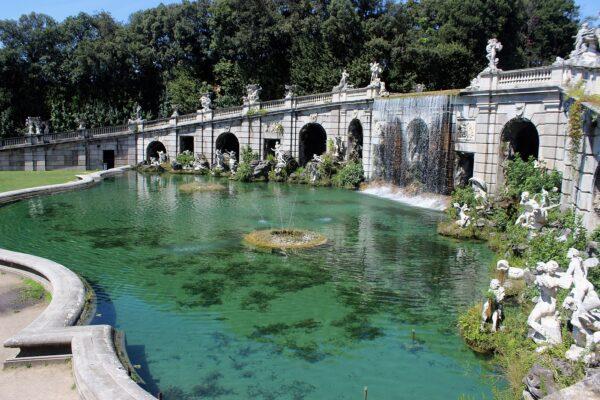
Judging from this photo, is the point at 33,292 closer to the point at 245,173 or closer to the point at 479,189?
the point at 479,189

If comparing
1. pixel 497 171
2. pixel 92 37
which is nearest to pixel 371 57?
pixel 497 171

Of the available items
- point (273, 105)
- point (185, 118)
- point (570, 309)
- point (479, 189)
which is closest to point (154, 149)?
point (185, 118)

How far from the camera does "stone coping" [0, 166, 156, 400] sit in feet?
28.0

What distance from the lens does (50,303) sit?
40.6 feet

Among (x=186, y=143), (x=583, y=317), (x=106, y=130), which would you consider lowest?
(x=583, y=317)

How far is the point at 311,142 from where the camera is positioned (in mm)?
42875

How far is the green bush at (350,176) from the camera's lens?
3606 centimetres

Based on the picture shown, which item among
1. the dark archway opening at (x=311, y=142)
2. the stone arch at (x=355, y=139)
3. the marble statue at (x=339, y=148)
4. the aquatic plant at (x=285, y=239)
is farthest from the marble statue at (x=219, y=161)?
the aquatic plant at (x=285, y=239)

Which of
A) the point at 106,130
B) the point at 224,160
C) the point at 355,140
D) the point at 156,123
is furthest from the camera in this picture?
the point at 156,123

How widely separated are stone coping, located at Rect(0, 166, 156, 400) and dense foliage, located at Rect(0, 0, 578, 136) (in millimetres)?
34480

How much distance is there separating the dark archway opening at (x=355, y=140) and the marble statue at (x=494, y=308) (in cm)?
2686

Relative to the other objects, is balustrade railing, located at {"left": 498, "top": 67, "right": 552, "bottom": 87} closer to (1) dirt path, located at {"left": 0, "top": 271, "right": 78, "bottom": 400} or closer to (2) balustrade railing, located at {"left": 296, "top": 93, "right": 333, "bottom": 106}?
(2) balustrade railing, located at {"left": 296, "top": 93, "right": 333, "bottom": 106}

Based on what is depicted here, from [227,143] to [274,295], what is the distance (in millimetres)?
35355

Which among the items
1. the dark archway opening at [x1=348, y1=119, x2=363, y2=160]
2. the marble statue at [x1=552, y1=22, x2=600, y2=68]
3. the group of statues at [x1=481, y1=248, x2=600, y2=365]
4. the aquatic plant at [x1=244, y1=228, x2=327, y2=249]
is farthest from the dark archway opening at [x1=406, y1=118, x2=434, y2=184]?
the group of statues at [x1=481, y1=248, x2=600, y2=365]
